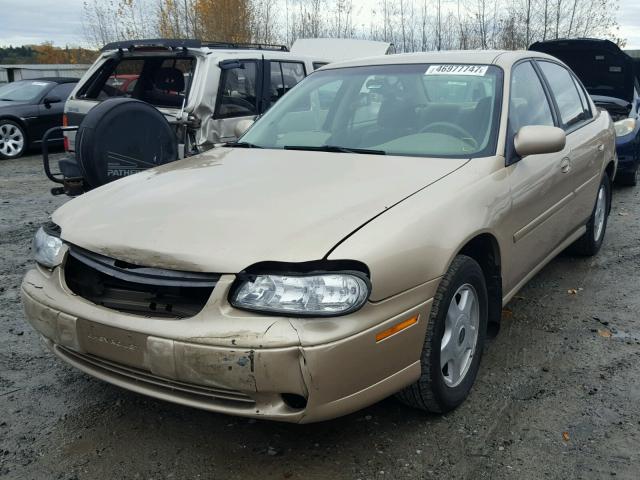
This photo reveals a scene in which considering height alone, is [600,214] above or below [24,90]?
below

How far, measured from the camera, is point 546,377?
10.9ft

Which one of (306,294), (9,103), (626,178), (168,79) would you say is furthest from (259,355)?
(9,103)

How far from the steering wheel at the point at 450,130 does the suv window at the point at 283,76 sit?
346 centimetres

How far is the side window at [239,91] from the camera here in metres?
6.19

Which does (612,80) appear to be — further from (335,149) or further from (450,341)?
(450,341)

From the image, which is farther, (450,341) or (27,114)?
(27,114)

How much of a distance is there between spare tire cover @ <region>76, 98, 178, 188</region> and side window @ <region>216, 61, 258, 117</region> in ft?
4.37

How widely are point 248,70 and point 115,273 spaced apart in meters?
4.51

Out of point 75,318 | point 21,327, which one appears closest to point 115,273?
point 75,318

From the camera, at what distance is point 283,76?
7195 mm

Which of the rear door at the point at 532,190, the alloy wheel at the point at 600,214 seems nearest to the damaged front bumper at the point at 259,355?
the rear door at the point at 532,190

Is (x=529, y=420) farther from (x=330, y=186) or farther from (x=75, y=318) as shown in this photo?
(x=75, y=318)

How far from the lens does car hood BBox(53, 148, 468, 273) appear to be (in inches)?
95.3

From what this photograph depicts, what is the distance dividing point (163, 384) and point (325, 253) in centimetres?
83
